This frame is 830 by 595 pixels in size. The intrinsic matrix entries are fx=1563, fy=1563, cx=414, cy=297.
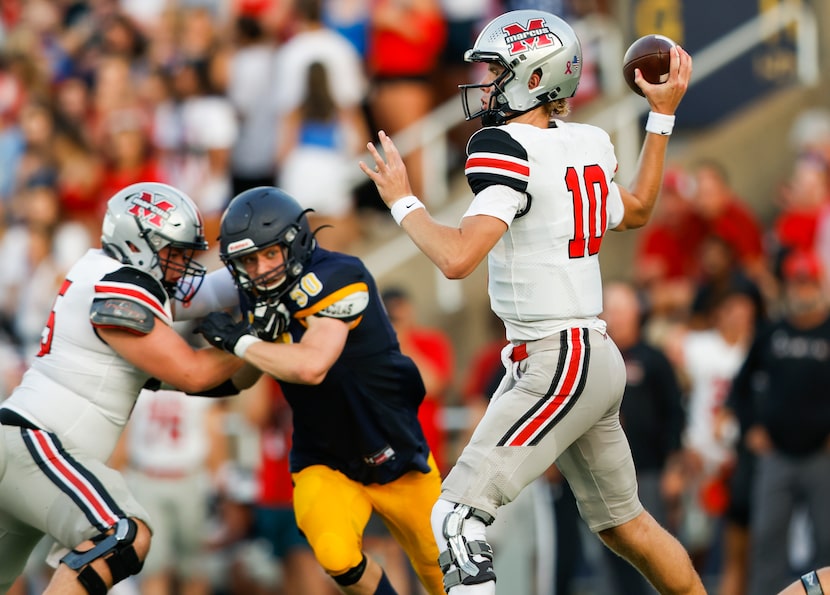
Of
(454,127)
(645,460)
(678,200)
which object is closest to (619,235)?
(678,200)

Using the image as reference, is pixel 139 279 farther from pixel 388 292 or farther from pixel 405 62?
pixel 405 62

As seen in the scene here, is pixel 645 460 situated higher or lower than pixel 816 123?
lower

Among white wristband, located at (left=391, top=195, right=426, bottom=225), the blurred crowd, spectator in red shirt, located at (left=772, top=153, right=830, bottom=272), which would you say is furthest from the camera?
spectator in red shirt, located at (left=772, top=153, right=830, bottom=272)

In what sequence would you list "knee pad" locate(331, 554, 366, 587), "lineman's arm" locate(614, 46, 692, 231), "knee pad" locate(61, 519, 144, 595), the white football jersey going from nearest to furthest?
"knee pad" locate(61, 519, 144, 595) < "lineman's arm" locate(614, 46, 692, 231) < "knee pad" locate(331, 554, 366, 587) < the white football jersey

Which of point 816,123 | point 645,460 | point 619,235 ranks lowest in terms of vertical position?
point 645,460

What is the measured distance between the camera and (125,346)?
6637 mm

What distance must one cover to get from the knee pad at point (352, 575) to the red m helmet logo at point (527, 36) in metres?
2.32

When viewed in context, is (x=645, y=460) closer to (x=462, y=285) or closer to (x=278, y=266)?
(x=462, y=285)

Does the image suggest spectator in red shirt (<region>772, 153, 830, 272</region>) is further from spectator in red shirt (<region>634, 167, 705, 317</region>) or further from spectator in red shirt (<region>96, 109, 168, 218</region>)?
spectator in red shirt (<region>96, 109, 168, 218</region>)

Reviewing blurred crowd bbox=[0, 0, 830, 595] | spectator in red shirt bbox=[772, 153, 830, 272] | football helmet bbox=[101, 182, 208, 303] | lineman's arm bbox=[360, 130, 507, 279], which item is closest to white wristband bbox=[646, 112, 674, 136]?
lineman's arm bbox=[360, 130, 507, 279]

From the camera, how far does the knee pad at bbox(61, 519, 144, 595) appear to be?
21.1ft

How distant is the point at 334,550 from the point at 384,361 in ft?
2.79

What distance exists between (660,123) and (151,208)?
225cm

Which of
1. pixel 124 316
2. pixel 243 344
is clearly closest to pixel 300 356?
pixel 243 344
